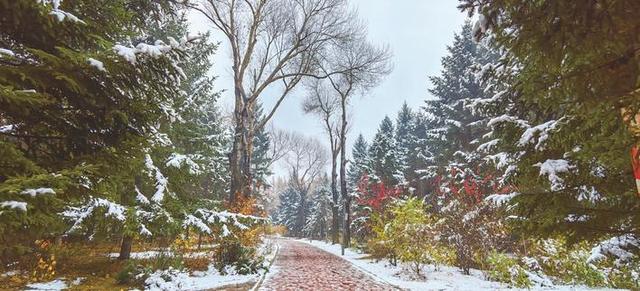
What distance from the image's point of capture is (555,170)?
4.46 meters

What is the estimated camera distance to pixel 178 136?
1274 centimetres

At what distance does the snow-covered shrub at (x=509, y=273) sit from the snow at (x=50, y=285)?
32.8 feet

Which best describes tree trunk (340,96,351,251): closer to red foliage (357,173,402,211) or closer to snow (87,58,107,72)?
red foliage (357,173,402,211)

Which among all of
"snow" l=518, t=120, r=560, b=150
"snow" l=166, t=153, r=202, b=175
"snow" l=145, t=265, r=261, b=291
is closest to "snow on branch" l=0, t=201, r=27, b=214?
"snow" l=518, t=120, r=560, b=150

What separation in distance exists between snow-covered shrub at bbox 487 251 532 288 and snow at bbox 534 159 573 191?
16.3ft

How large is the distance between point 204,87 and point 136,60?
1395cm

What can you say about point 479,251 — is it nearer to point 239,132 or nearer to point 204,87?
point 239,132

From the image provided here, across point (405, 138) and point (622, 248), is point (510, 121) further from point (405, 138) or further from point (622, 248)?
point (405, 138)

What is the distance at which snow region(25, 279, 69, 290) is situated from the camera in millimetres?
7949

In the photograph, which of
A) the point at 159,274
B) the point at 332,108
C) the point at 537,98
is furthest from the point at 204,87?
the point at 537,98

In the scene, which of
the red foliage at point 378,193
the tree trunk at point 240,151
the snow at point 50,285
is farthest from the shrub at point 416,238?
the snow at point 50,285

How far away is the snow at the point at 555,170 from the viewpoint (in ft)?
14.3

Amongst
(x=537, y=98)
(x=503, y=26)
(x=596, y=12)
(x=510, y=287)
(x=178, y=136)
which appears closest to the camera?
(x=596, y=12)

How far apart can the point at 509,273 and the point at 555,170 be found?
5.56 metres
